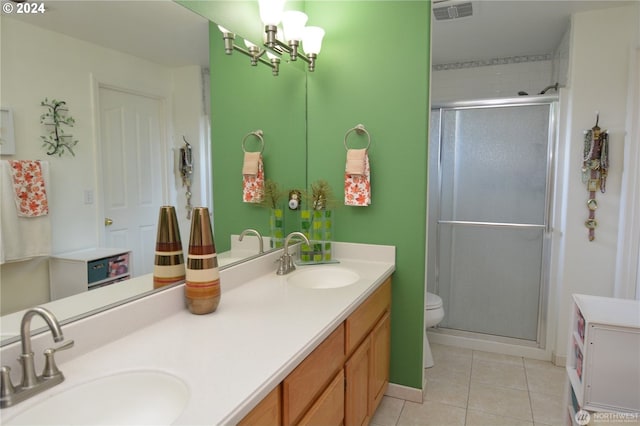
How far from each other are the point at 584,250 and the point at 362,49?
2000 mm

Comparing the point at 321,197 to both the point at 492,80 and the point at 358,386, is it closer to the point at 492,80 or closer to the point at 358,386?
the point at 358,386

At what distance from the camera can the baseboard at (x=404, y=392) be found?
2365 mm

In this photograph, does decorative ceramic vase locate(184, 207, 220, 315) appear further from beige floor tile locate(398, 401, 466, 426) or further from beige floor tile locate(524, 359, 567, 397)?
beige floor tile locate(524, 359, 567, 397)

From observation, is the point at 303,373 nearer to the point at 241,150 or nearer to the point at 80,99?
the point at 80,99

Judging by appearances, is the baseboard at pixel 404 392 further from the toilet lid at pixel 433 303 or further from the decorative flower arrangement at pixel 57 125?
the decorative flower arrangement at pixel 57 125

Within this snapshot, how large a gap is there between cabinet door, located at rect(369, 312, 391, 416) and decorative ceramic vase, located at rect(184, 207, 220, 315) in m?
0.89


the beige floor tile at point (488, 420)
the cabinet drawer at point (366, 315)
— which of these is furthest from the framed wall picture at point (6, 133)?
the beige floor tile at point (488, 420)

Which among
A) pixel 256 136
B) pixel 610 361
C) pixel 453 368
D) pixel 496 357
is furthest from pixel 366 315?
pixel 496 357

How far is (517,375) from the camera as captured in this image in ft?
8.84

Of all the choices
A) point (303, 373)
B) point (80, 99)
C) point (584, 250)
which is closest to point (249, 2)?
point (80, 99)

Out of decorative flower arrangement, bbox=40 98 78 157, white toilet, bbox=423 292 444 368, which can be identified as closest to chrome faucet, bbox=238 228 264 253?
decorative flower arrangement, bbox=40 98 78 157

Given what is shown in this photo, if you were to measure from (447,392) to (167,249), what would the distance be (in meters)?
1.95

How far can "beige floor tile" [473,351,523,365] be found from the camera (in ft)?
9.52

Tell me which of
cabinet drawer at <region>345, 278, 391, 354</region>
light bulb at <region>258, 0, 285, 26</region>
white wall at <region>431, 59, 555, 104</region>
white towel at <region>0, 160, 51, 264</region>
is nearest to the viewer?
white towel at <region>0, 160, 51, 264</region>
